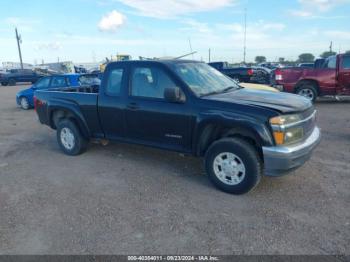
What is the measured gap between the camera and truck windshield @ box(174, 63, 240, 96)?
179 inches

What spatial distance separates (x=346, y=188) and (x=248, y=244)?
2.03m

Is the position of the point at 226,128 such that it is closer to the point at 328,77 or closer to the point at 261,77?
the point at 328,77

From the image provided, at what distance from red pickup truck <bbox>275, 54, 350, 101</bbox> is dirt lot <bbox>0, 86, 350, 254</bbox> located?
5.88 m

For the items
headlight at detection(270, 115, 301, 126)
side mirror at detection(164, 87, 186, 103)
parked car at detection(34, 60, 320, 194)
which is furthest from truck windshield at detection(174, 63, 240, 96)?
headlight at detection(270, 115, 301, 126)

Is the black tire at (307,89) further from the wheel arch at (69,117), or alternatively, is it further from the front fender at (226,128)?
the wheel arch at (69,117)

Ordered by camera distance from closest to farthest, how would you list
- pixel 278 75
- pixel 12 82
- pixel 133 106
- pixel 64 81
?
pixel 133 106 < pixel 278 75 < pixel 64 81 < pixel 12 82

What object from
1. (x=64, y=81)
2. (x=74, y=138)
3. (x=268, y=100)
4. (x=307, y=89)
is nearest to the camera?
(x=268, y=100)

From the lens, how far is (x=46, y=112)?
21.2 feet

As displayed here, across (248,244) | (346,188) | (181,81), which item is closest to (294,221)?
(248,244)

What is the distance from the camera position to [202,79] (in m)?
4.82

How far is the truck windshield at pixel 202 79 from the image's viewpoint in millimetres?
4538

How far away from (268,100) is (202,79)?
1.14 meters

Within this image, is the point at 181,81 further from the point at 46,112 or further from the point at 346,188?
the point at 46,112

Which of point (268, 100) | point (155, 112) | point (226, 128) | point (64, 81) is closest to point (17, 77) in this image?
point (64, 81)
